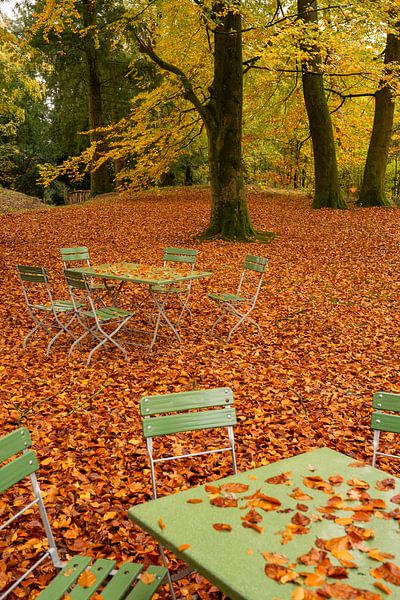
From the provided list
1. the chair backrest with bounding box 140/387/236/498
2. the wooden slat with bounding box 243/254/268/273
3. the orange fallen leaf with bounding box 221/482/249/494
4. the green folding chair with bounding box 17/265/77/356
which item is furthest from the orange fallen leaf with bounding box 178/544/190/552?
the wooden slat with bounding box 243/254/268/273

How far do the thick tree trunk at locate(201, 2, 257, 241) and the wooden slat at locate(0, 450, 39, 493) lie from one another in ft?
34.6

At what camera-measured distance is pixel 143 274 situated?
705 centimetres

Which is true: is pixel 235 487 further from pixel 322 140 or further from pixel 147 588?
pixel 322 140

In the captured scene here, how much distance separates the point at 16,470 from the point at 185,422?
0.92m

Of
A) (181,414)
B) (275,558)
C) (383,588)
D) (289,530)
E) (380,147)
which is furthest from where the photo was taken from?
(380,147)

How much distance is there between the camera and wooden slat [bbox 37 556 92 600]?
2215 millimetres

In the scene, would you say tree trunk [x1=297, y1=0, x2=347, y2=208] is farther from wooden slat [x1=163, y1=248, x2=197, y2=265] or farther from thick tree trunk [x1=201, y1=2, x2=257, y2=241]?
wooden slat [x1=163, y1=248, x2=197, y2=265]

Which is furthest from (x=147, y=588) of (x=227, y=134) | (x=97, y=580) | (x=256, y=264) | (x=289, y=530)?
(x=227, y=134)

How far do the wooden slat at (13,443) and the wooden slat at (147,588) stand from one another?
33.3 inches

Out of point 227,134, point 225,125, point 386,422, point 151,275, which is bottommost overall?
point 386,422

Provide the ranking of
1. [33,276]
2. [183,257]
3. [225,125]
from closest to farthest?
[33,276], [183,257], [225,125]

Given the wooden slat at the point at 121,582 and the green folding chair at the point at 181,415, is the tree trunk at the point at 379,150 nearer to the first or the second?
the green folding chair at the point at 181,415

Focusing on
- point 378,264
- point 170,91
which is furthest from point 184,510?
point 170,91

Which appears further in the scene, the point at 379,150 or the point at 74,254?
the point at 379,150
